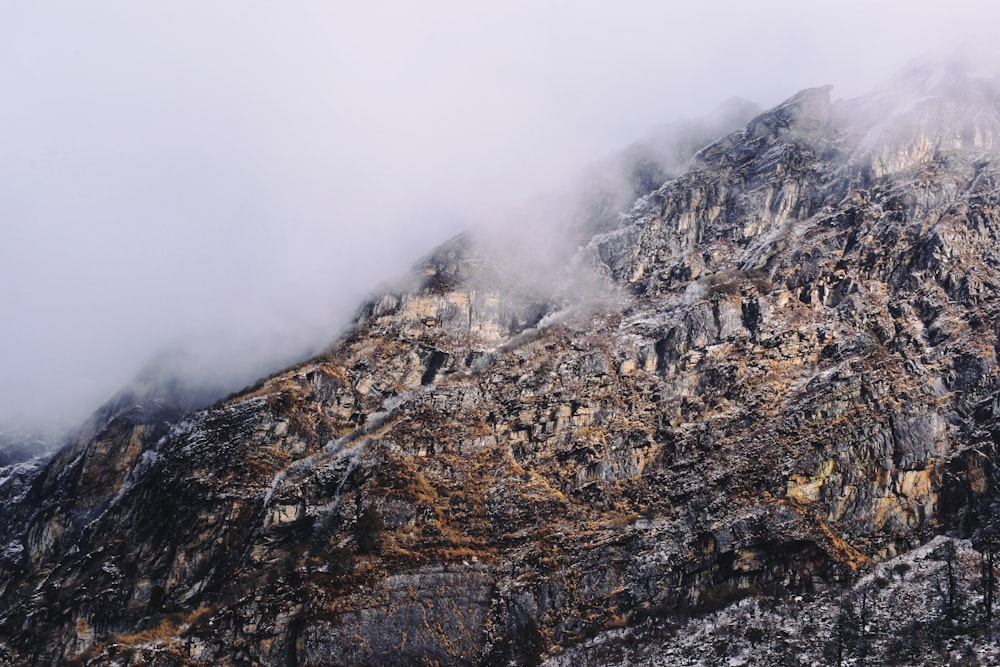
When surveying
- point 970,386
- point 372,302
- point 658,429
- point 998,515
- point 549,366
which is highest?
point 372,302

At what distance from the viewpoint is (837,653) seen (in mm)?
62844

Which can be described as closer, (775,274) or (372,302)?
(775,274)

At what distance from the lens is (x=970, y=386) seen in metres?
81.9

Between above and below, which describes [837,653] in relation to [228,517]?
below

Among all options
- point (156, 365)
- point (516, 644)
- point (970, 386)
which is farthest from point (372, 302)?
point (970, 386)

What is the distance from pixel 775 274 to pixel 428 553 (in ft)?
194

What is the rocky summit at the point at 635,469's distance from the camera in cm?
7488

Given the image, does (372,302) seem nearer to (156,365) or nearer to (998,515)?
(156,365)

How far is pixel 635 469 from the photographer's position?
301ft

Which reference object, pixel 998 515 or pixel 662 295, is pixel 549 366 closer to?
pixel 662 295

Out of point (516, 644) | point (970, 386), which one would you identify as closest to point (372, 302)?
point (516, 644)

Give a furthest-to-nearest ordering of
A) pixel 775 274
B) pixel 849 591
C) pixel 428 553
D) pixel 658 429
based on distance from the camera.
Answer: pixel 775 274, pixel 658 429, pixel 428 553, pixel 849 591

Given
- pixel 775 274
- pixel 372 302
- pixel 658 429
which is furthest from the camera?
pixel 372 302

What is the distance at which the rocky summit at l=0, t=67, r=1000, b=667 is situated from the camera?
246 feet
